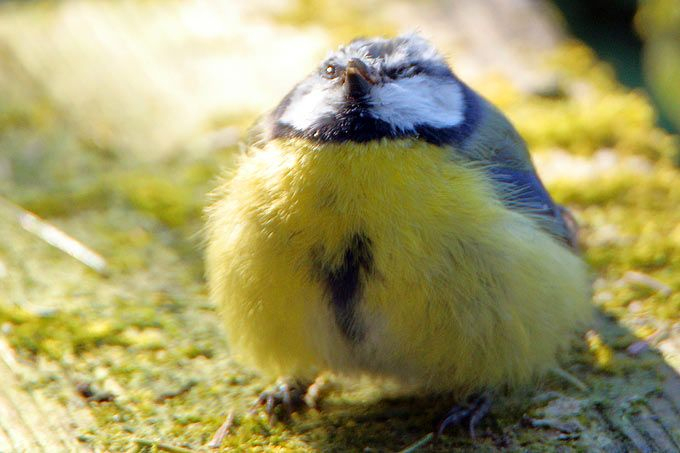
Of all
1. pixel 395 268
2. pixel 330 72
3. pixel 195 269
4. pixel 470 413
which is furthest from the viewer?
pixel 195 269

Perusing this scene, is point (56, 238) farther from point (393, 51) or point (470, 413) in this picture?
point (470, 413)

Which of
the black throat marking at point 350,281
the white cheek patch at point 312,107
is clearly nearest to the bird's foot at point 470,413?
the black throat marking at point 350,281

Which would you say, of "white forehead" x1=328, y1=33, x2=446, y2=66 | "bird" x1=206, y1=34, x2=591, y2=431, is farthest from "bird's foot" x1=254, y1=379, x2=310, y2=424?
"white forehead" x1=328, y1=33, x2=446, y2=66

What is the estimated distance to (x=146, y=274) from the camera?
8.48 ft

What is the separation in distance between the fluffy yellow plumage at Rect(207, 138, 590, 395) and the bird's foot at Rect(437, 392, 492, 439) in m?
0.04

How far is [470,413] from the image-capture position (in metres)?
2.01

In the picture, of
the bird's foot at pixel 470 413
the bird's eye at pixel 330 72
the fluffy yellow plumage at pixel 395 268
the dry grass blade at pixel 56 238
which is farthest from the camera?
the dry grass blade at pixel 56 238

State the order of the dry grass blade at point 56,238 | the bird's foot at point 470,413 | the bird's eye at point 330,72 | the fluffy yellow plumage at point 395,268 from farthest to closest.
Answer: the dry grass blade at point 56,238, the bird's eye at point 330,72, the bird's foot at point 470,413, the fluffy yellow plumage at point 395,268

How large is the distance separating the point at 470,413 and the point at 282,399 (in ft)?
1.48

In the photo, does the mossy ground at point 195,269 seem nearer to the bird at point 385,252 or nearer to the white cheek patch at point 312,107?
the bird at point 385,252

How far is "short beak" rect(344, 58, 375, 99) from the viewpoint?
2.01 m

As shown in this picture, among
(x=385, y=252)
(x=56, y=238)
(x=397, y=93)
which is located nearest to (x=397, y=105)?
(x=397, y=93)

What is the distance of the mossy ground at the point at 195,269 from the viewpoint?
1988 mm

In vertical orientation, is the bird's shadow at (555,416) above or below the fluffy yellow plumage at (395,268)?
below
